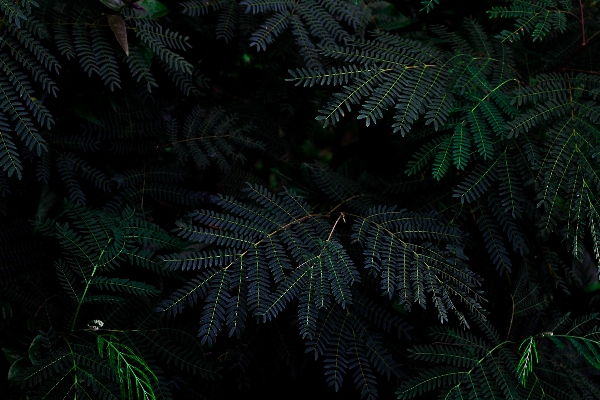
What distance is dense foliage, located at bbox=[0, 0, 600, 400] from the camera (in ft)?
4.36

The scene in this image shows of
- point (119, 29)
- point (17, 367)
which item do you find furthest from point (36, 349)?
point (119, 29)

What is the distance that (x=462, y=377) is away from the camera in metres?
1.40

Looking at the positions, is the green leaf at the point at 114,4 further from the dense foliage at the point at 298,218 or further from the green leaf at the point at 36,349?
the green leaf at the point at 36,349

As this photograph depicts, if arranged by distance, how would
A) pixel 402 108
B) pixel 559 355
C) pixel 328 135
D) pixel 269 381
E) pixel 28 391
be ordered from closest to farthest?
pixel 28 391, pixel 402 108, pixel 559 355, pixel 269 381, pixel 328 135

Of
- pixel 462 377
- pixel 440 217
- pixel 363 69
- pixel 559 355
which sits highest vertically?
pixel 363 69

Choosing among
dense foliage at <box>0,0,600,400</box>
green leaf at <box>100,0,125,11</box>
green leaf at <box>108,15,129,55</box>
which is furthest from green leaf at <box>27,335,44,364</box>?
green leaf at <box>100,0,125,11</box>

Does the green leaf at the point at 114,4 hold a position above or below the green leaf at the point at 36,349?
above

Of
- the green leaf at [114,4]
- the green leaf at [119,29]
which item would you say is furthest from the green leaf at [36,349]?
the green leaf at [114,4]

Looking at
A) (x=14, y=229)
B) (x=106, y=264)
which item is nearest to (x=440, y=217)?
(x=106, y=264)

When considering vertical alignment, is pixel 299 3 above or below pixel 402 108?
above

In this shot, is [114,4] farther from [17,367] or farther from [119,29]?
[17,367]

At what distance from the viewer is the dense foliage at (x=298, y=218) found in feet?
4.36

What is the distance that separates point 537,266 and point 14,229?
72.3 inches

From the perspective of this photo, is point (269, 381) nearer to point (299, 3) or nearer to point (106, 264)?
point (106, 264)
